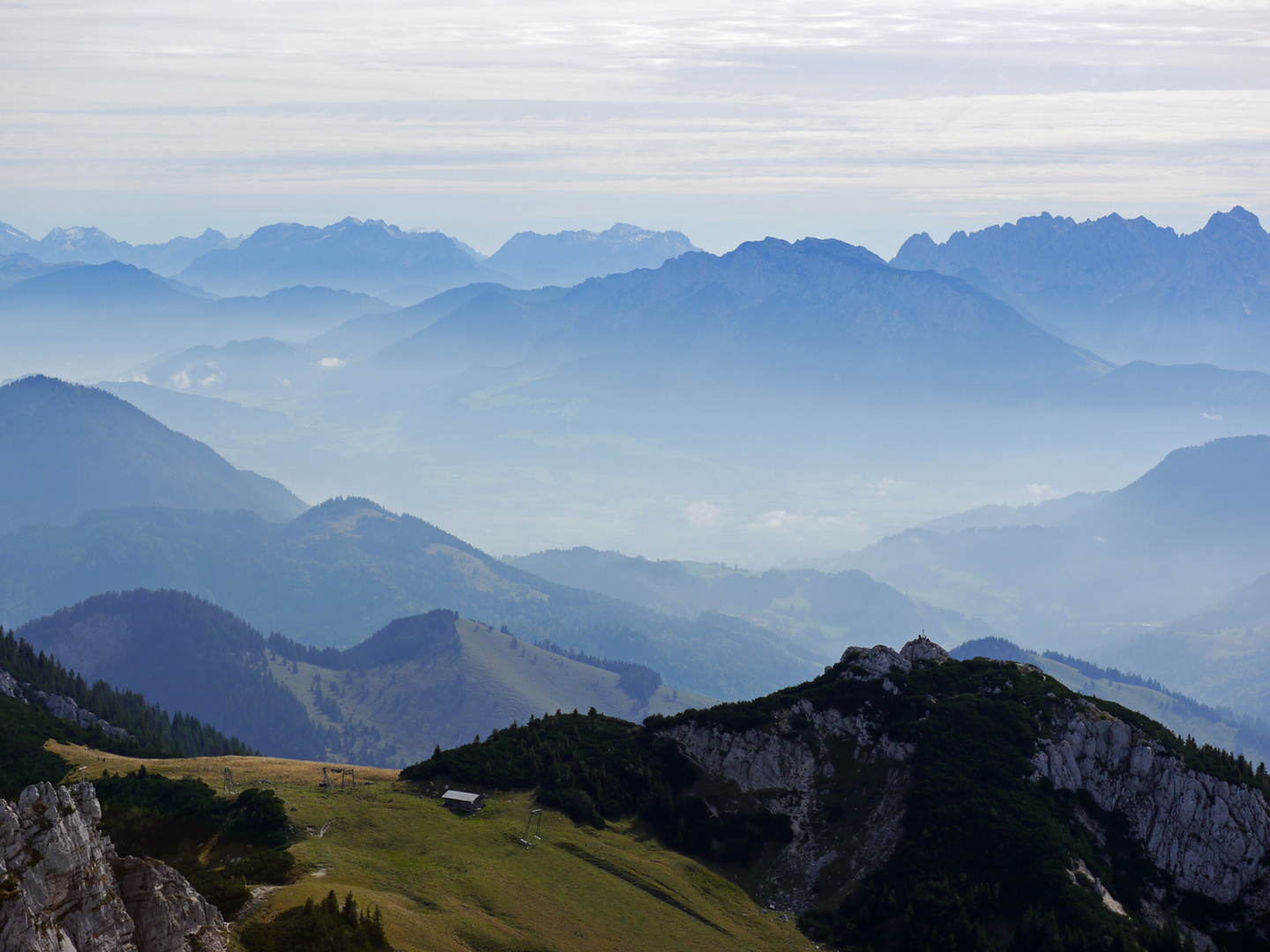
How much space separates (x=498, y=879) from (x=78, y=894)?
34.3m

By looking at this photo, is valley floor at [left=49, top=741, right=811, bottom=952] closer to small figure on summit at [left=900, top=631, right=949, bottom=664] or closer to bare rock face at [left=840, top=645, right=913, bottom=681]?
bare rock face at [left=840, top=645, right=913, bottom=681]

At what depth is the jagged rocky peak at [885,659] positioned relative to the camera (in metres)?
115

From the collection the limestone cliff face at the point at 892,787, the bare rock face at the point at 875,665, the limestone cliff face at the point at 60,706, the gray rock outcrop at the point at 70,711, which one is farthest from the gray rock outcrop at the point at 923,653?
the gray rock outcrop at the point at 70,711

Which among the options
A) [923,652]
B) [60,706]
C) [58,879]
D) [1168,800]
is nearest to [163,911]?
[58,879]

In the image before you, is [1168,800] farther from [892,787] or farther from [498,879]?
[498,879]

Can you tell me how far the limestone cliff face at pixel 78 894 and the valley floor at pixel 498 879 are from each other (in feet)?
30.8

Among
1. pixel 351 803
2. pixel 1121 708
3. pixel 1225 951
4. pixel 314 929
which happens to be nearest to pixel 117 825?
pixel 351 803

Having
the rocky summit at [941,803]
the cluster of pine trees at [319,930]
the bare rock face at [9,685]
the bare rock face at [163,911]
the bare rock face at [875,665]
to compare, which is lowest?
the bare rock face at [9,685]

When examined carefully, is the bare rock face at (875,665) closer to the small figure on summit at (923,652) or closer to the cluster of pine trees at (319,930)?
the small figure on summit at (923,652)

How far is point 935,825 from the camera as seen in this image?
90000 millimetres

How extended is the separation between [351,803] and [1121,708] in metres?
83.3

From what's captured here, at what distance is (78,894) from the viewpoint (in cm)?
4641

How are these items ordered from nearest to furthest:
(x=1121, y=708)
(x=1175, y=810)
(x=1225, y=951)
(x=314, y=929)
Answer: (x=314, y=929)
(x=1225, y=951)
(x=1175, y=810)
(x=1121, y=708)

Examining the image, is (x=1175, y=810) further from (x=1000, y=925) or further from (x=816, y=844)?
(x=816, y=844)
